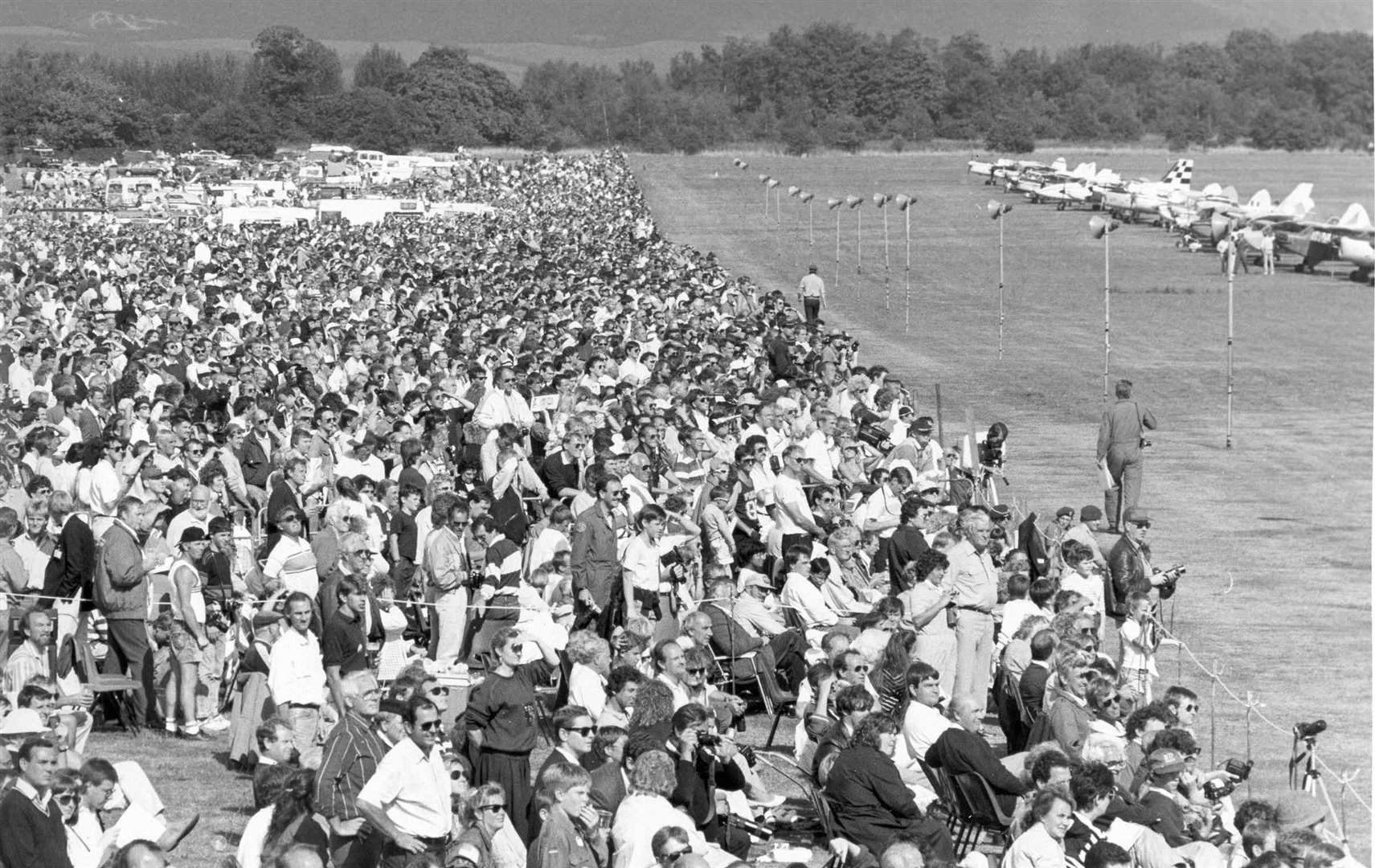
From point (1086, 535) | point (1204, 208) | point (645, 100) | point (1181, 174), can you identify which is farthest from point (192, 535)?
point (645, 100)

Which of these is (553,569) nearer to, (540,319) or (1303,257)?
(540,319)

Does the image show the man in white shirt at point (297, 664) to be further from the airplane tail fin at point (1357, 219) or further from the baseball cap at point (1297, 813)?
the airplane tail fin at point (1357, 219)

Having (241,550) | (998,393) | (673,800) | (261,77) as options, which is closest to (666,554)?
(241,550)

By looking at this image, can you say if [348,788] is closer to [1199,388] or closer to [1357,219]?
[1199,388]

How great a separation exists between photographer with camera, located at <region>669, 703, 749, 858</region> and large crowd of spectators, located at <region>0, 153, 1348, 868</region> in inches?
Result: 0.6

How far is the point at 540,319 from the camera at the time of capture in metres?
25.5

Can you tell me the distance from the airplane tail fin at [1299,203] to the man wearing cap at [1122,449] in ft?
122

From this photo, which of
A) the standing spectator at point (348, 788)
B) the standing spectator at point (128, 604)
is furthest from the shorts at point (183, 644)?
the standing spectator at point (348, 788)

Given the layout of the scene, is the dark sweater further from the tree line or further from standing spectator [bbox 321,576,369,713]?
the tree line

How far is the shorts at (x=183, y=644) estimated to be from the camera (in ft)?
37.9

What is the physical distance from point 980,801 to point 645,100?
128m

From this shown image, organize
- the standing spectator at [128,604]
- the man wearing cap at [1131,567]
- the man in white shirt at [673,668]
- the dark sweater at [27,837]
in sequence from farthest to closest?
1. the man wearing cap at [1131,567]
2. the standing spectator at [128,604]
3. the man in white shirt at [673,668]
4. the dark sweater at [27,837]

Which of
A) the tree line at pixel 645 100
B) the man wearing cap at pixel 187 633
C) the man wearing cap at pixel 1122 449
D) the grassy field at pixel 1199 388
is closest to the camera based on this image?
the man wearing cap at pixel 187 633

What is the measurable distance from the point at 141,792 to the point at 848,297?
1494 inches
